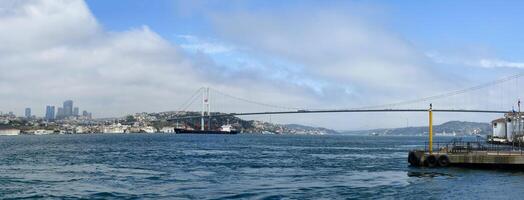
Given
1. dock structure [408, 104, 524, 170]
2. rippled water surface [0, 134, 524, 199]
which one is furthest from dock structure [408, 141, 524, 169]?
rippled water surface [0, 134, 524, 199]

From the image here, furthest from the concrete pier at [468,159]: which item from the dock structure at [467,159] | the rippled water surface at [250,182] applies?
the rippled water surface at [250,182]

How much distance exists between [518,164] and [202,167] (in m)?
22.0

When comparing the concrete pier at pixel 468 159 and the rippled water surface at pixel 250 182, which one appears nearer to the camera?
the rippled water surface at pixel 250 182

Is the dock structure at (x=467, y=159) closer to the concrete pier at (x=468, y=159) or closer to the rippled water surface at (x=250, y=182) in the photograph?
the concrete pier at (x=468, y=159)

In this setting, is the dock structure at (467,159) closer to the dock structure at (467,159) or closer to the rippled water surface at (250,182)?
the dock structure at (467,159)

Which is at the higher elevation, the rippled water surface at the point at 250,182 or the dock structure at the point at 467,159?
the dock structure at the point at 467,159

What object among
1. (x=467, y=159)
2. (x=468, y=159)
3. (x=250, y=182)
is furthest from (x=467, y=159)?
(x=250, y=182)

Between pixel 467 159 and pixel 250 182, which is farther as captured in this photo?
pixel 467 159

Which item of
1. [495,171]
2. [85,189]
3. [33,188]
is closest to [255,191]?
[85,189]

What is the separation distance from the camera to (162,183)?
1268 inches

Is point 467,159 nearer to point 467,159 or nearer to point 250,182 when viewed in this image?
point 467,159

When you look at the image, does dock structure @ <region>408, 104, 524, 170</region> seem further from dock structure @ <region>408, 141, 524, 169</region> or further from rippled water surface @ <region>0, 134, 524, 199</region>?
rippled water surface @ <region>0, 134, 524, 199</region>

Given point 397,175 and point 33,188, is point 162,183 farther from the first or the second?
point 397,175

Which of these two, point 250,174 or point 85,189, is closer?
point 85,189
